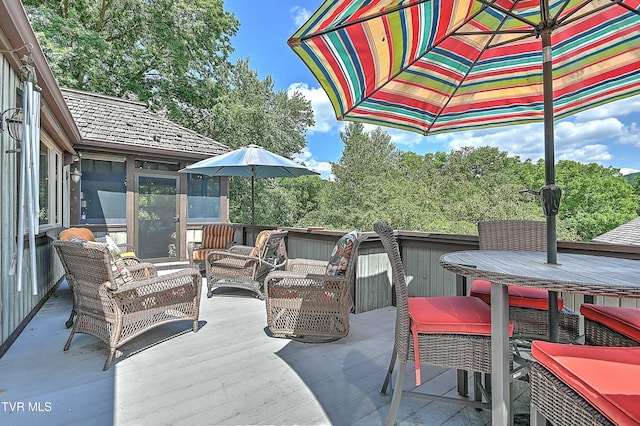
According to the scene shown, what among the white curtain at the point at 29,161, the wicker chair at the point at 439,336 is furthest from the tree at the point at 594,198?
the white curtain at the point at 29,161

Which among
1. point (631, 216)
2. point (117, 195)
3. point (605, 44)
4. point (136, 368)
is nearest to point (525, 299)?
Answer: point (605, 44)

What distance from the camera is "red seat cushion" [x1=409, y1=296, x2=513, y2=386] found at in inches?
66.6

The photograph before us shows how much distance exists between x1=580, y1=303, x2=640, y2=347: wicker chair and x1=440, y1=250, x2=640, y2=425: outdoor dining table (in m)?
0.23

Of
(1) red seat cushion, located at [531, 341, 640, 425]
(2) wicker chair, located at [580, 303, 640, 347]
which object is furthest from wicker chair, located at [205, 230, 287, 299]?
(1) red seat cushion, located at [531, 341, 640, 425]

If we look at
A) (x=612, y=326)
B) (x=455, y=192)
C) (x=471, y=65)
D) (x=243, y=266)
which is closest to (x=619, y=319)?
(x=612, y=326)

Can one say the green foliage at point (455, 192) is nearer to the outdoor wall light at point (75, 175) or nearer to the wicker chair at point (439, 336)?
the outdoor wall light at point (75, 175)

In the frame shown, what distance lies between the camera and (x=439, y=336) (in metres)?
1.73

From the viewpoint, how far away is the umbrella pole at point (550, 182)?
1787 millimetres

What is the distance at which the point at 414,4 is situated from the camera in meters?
1.94

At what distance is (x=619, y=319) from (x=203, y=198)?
7407mm

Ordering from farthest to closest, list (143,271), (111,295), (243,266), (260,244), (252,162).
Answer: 1. (252,162)
2. (260,244)
3. (243,266)
4. (143,271)
5. (111,295)

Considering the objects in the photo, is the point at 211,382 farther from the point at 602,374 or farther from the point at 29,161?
the point at 602,374

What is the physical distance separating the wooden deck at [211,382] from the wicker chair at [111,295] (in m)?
0.22

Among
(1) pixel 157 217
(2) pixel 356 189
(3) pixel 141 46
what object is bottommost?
(1) pixel 157 217
